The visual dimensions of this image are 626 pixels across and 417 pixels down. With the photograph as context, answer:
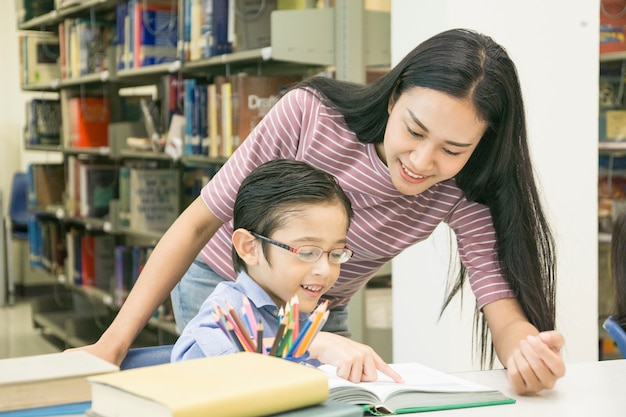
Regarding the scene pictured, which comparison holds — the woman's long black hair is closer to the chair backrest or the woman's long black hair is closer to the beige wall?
the beige wall

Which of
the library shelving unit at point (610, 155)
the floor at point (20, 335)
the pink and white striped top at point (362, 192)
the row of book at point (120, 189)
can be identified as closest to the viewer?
the pink and white striped top at point (362, 192)

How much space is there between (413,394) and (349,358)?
9 centimetres

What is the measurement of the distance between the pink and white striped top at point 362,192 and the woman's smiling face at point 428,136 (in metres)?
0.11

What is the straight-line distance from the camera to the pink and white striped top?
1.46 m

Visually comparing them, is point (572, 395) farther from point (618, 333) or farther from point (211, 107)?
point (211, 107)

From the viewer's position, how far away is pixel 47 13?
468cm

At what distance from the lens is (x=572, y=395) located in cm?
116

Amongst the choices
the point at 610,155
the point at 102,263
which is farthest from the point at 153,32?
the point at 610,155

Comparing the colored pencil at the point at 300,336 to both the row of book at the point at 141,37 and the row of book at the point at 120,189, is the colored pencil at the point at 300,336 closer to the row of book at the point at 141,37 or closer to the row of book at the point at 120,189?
the row of book at the point at 141,37

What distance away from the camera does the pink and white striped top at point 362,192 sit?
146 cm

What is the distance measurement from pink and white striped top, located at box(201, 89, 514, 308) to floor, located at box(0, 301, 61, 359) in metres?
3.33

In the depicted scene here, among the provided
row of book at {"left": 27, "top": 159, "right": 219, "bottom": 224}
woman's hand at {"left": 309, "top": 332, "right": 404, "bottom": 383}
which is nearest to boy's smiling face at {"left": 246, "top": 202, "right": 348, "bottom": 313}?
woman's hand at {"left": 309, "top": 332, "right": 404, "bottom": 383}

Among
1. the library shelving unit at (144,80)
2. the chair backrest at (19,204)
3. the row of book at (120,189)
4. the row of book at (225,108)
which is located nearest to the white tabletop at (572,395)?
the library shelving unit at (144,80)

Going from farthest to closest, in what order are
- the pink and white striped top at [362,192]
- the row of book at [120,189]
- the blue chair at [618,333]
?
the row of book at [120,189]
the blue chair at [618,333]
the pink and white striped top at [362,192]
